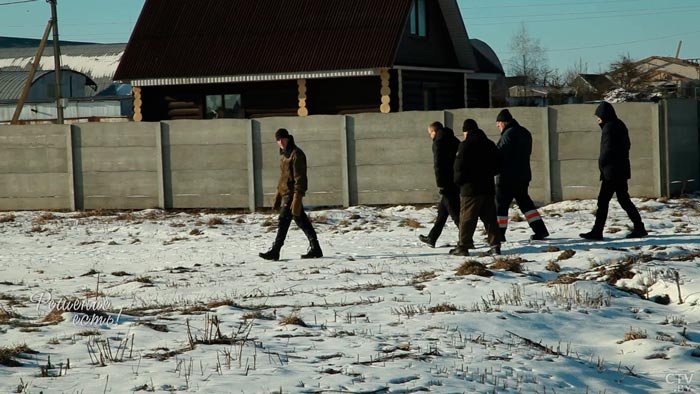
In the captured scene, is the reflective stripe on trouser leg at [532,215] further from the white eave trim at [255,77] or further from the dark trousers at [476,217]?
the white eave trim at [255,77]

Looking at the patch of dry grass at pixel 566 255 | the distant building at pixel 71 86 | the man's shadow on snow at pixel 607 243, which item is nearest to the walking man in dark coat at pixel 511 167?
the man's shadow on snow at pixel 607 243

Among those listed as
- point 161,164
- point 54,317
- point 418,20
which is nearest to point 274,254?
point 54,317

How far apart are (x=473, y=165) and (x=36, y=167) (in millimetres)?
11822

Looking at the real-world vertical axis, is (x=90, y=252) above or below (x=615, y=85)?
below

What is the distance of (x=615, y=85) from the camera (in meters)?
75.4

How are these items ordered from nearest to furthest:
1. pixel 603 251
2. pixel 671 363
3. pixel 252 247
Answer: pixel 671 363 → pixel 603 251 → pixel 252 247

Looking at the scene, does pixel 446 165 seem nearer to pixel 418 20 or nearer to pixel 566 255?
pixel 566 255

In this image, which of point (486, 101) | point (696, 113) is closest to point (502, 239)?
point (696, 113)

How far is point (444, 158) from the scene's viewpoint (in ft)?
46.6

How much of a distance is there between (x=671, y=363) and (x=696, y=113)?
1345 centimetres

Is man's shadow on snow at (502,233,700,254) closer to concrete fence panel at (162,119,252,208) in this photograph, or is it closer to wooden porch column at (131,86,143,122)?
concrete fence panel at (162,119,252,208)

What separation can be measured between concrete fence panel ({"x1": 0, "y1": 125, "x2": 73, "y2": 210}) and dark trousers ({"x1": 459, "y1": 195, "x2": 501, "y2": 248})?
1099 centimetres

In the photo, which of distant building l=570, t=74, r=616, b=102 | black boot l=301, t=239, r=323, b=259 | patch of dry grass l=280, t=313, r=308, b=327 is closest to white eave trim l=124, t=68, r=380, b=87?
black boot l=301, t=239, r=323, b=259

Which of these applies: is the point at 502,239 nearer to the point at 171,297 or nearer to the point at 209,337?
the point at 171,297
